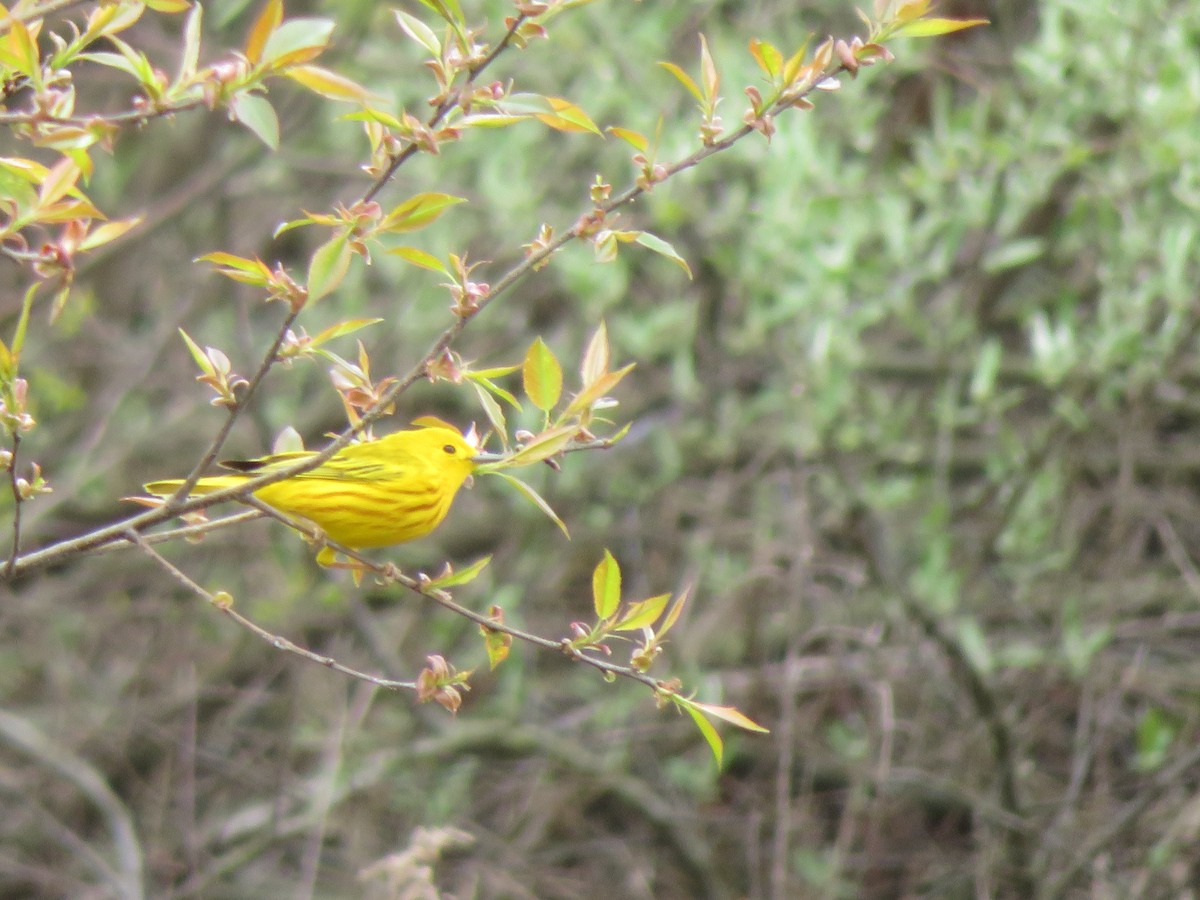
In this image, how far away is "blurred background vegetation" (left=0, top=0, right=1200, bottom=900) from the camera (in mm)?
4730

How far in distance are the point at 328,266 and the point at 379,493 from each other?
1.28 metres

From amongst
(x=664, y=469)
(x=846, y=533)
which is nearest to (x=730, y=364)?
(x=664, y=469)

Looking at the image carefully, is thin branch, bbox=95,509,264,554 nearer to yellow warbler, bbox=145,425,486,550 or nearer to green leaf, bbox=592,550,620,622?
green leaf, bbox=592,550,620,622

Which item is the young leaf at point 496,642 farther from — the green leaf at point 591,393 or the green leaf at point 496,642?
the green leaf at point 591,393

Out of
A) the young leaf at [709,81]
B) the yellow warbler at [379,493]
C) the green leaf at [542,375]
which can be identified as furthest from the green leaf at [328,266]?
the yellow warbler at [379,493]

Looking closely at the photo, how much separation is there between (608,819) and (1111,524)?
2.30m

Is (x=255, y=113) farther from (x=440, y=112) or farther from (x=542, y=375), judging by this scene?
(x=542, y=375)

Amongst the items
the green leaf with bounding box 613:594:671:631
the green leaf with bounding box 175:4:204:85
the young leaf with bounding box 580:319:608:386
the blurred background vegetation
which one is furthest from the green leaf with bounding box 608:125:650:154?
the blurred background vegetation

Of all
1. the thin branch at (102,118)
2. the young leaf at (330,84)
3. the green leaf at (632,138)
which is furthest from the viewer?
the green leaf at (632,138)

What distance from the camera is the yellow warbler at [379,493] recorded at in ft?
9.12

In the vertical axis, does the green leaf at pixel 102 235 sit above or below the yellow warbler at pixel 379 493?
above

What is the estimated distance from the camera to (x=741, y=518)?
5.93 metres

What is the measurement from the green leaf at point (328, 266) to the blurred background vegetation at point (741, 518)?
2864 mm

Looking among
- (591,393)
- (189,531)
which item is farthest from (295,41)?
(189,531)
